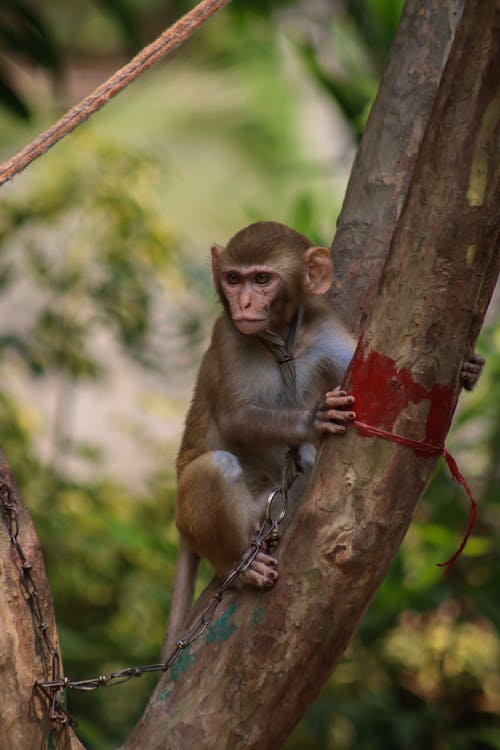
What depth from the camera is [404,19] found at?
4.34 m

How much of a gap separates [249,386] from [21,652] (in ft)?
4.17

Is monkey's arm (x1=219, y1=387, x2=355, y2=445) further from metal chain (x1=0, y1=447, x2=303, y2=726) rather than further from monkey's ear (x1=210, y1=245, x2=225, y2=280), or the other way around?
monkey's ear (x1=210, y1=245, x2=225, y2=280)

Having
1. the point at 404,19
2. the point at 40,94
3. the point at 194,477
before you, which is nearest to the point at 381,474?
the point at 194,477

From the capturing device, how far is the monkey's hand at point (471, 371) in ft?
10.7

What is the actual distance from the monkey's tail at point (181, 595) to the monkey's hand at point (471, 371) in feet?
3.90

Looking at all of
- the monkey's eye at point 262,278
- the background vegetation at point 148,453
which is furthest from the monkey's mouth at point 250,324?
the background vegetation at point 148,453

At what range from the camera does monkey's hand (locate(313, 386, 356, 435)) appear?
296cm

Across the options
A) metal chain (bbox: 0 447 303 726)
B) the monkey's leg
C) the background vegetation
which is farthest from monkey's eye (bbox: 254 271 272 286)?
the background vegetation

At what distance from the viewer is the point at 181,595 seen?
384 centimetres

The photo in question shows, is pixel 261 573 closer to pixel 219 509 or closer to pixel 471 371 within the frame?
pixel 219 509

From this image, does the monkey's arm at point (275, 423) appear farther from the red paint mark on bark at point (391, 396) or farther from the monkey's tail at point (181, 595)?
the monkey's tail at point (181, 595)

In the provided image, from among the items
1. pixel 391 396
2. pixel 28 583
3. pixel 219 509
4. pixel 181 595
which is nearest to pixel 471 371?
pixel 391 396

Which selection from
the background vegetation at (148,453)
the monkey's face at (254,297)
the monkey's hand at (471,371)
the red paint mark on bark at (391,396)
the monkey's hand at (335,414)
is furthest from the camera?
the background vegetation at (148,453)

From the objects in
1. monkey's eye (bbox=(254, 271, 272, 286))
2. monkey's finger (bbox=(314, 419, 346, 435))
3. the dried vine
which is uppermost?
the dried vine
